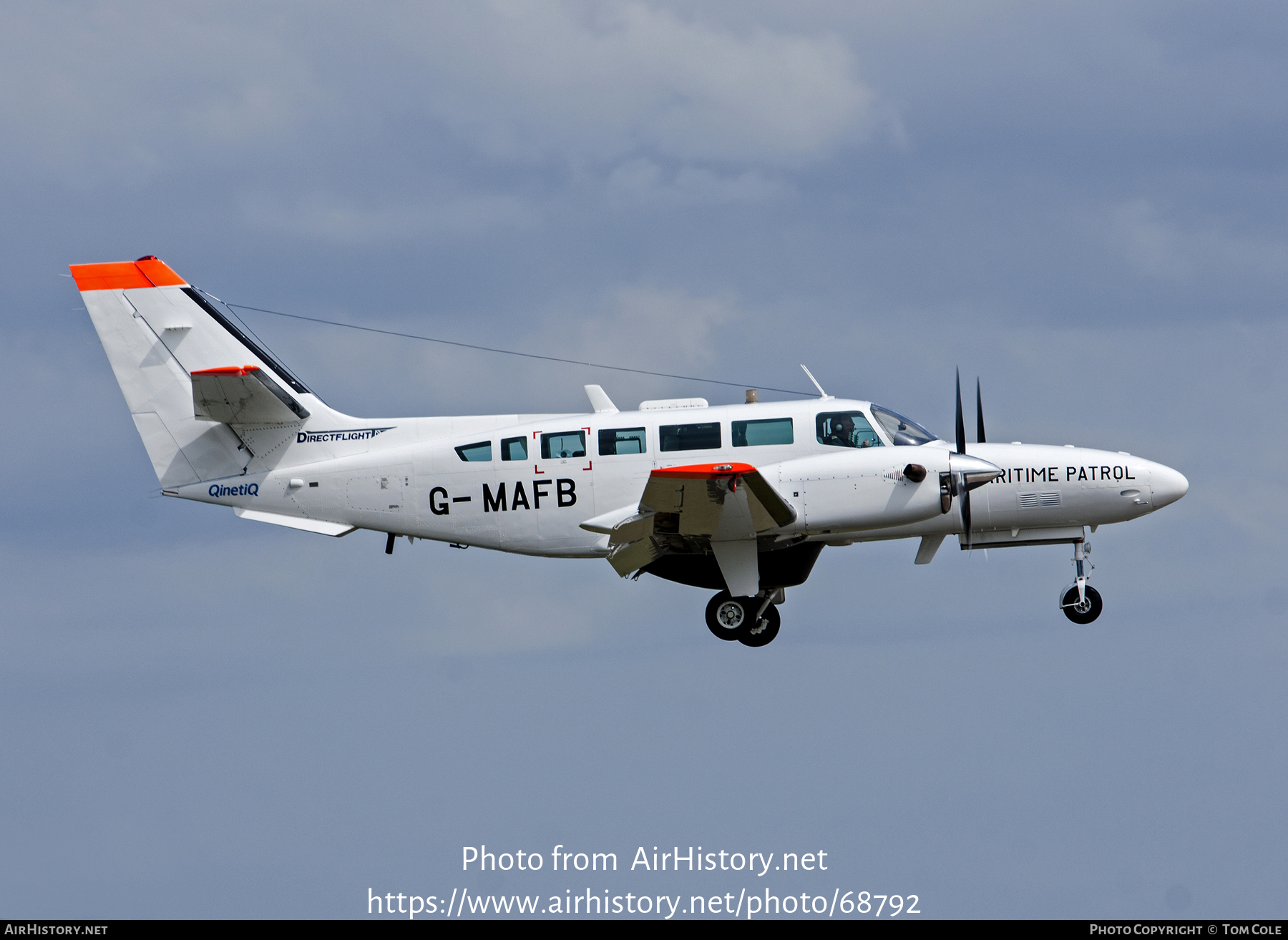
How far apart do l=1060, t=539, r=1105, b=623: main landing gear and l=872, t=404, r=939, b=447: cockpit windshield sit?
2788 millimetres

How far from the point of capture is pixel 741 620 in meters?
19.5

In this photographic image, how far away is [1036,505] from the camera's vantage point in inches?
755

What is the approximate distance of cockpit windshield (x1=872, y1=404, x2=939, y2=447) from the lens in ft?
61.6

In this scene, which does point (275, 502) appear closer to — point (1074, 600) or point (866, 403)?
point (866, 403)

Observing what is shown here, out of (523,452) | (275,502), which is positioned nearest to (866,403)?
(523,452)

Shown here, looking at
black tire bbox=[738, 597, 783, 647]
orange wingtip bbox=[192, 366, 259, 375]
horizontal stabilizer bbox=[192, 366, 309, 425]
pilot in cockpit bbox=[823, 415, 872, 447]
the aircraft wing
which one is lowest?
black tire bbox=[738, 597, 783, 647]

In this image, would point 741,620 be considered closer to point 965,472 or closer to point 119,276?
point 965,472

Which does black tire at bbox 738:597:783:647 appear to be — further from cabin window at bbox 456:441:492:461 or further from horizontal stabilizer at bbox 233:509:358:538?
horizontal stabilizer at bbox 233:509:358:538

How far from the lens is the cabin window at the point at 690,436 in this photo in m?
18.9

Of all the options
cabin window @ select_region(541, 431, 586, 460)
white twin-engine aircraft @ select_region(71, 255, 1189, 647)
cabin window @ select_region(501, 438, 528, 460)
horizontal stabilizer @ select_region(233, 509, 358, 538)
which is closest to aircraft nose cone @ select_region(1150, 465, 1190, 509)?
white twin-engine aircraft @ select_region(71, 255, 1189, 647)

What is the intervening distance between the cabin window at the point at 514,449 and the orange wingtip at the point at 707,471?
3312mm

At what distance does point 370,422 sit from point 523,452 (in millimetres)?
2729

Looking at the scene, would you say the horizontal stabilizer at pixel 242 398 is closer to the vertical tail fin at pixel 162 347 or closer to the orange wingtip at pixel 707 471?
the vertical tail fin at pixel 162 347

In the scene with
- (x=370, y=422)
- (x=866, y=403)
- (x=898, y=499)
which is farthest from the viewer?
(x=370, y=422)
